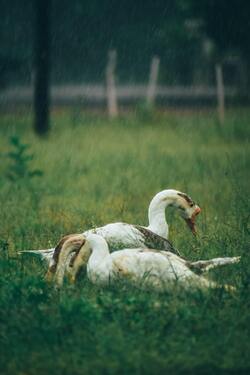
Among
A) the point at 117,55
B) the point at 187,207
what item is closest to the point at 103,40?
the point at 117,55

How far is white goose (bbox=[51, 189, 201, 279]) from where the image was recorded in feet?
17.7

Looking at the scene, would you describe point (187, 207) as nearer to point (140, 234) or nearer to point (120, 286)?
point (140, 234)

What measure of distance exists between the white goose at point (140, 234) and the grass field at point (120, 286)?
0.17 meters

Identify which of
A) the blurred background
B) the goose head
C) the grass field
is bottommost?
the grass field

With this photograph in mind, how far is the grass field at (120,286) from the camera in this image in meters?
4.28

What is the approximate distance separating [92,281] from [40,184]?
519 centimetres

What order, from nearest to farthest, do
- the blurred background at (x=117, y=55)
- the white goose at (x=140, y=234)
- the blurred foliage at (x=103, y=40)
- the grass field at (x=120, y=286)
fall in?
the grass field at (x=120, y=286) < the white goose at (x=140, y=234) < the blurred background at (x=117, y=55) < the blurred foliage at (x=103, y=40)

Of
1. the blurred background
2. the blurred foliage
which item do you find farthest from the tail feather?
the blurred foliage

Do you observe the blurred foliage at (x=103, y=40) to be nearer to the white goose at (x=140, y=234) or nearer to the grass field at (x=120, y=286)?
the grass field at (x=120, y=286)

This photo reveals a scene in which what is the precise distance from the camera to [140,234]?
6023 millimetres

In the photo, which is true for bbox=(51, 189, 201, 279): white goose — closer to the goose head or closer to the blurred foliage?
the goose head

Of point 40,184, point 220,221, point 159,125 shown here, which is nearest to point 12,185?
point 40,184

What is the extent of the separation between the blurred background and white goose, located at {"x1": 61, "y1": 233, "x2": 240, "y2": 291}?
20250 mm

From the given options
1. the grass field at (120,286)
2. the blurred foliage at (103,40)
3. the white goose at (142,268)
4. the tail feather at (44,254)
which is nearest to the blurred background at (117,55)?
the blurred foliage at (103,40)
